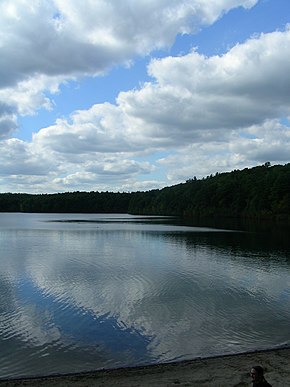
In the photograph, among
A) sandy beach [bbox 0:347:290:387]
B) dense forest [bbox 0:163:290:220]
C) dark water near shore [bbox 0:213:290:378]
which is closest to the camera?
sandy beach [bbox 0:347:290:387]

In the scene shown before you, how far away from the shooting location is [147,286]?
24.4 m

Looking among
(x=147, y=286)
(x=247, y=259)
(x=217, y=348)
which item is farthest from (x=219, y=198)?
(x=217, y=348)

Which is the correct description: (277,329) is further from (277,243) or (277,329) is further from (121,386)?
(277,243)

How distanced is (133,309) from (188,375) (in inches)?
329

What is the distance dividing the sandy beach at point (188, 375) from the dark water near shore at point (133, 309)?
959 millimetres

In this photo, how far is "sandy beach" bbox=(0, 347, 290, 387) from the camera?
1046 centimetres

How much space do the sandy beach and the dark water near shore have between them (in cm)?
96

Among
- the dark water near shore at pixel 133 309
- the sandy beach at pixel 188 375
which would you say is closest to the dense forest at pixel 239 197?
the dark water near shore at pixel 133 309

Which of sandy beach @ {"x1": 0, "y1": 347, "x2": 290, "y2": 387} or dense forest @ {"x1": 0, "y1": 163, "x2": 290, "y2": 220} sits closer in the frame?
sandy beach @ {"x1": 0, "y1": 347, "x2": 290, "y2": 387}

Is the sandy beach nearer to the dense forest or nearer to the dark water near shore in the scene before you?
the dark water near shore

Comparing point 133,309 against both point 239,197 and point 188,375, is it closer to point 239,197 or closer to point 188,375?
point 188,375

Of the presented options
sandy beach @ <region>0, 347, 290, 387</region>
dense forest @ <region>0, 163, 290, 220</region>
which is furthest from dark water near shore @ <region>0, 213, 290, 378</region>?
dense forest @ <region>0, 163, 290, 220</region>

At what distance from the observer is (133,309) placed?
756 inches

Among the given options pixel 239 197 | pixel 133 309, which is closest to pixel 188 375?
pixel 133 309
